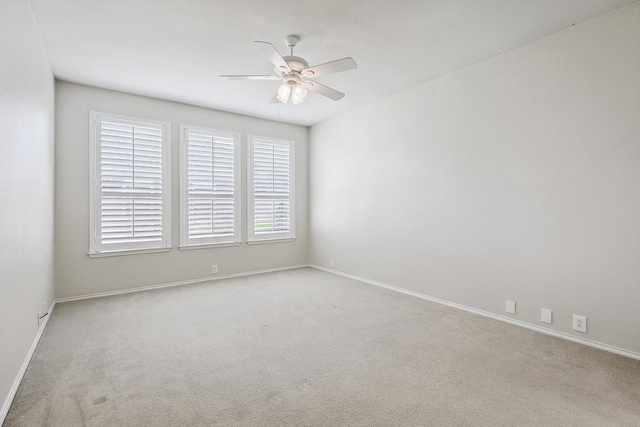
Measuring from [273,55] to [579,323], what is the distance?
3.37 meters

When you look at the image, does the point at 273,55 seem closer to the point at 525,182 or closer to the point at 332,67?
the point at 332,67

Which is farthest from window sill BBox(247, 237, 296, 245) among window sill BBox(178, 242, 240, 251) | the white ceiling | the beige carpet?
the white ceiling

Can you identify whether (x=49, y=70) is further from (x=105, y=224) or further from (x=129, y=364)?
(x=129, y=364)

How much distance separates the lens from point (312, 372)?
227cm

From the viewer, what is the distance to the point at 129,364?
7.81ft

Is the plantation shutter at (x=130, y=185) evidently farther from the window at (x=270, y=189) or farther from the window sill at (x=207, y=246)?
the window at (x=270, y=189)

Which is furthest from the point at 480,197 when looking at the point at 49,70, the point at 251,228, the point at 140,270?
the point at 49,70

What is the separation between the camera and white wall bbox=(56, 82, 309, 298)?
154 inches

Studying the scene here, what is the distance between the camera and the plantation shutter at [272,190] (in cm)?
546

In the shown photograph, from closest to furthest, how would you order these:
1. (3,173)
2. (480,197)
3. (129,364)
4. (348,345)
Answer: (3,173)
(129,364)
(348,345)
(480,197)

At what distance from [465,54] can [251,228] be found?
3861 mm

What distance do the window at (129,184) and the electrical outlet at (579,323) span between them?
187 inches

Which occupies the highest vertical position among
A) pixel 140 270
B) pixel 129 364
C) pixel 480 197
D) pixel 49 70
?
pixel 49 70

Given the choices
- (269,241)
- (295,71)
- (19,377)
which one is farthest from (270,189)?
(19,377)
